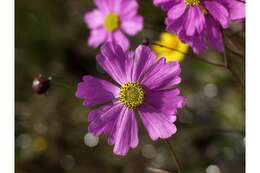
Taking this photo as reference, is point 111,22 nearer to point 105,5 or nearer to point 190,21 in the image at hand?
point 105,5

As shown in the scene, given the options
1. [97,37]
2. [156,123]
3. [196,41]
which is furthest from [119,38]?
[156,123]

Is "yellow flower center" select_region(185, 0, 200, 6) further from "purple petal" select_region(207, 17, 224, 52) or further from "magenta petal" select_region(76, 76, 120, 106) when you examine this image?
"magenta petal" select_region(76, 76, 120, 106)

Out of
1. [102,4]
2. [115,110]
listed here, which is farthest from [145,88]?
[102,4]

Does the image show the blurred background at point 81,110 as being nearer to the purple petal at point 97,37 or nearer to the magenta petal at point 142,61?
the purple petal at point 97,37

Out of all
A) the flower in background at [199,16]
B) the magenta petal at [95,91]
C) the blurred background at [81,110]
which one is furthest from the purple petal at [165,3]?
the blurred background at [81,110]

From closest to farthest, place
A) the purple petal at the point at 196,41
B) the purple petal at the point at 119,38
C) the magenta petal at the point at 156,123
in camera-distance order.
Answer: the magenta petal at the point at 156,123 < the purple petal at the point at 196,41 < the purple petal at the point at 119,38

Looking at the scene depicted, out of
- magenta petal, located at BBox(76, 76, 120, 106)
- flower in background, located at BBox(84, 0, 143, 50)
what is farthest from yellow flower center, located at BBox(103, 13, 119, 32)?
magenta petal, located at BBox(76, 76, 120, 106)

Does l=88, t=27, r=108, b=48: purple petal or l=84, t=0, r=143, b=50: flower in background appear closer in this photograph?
l=84, t=0, r=143, b=50: flower in background
